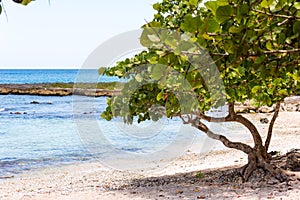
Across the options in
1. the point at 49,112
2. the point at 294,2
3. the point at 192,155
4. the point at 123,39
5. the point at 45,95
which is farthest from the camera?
the point at 45,95

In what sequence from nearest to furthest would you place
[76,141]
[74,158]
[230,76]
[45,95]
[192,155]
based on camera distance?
[230,76]
[192,155]
[74,158]
[76,141]
[45,95]

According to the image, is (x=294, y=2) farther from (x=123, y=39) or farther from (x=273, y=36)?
(x=123, y=39)

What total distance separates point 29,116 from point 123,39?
24988 mm

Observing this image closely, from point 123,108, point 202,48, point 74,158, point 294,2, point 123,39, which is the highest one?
point 123,39

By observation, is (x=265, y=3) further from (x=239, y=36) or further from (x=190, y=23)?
(x=190, y=23)

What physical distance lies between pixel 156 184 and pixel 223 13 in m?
7.16

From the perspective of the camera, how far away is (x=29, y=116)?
30484 mm

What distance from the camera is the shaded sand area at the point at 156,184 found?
6758mm

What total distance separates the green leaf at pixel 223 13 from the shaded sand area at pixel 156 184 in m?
5.09

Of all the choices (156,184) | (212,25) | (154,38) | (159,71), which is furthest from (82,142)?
(212,25)

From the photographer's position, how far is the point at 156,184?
8.38 meters

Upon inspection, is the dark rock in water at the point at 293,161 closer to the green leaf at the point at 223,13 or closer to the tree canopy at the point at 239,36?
the tree canopy at the point at 239,36

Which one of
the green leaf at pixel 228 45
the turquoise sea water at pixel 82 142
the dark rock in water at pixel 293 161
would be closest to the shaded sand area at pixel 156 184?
the dark rock in water at pixel 293 161

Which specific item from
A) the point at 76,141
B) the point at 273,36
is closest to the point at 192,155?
the point at 76,141
